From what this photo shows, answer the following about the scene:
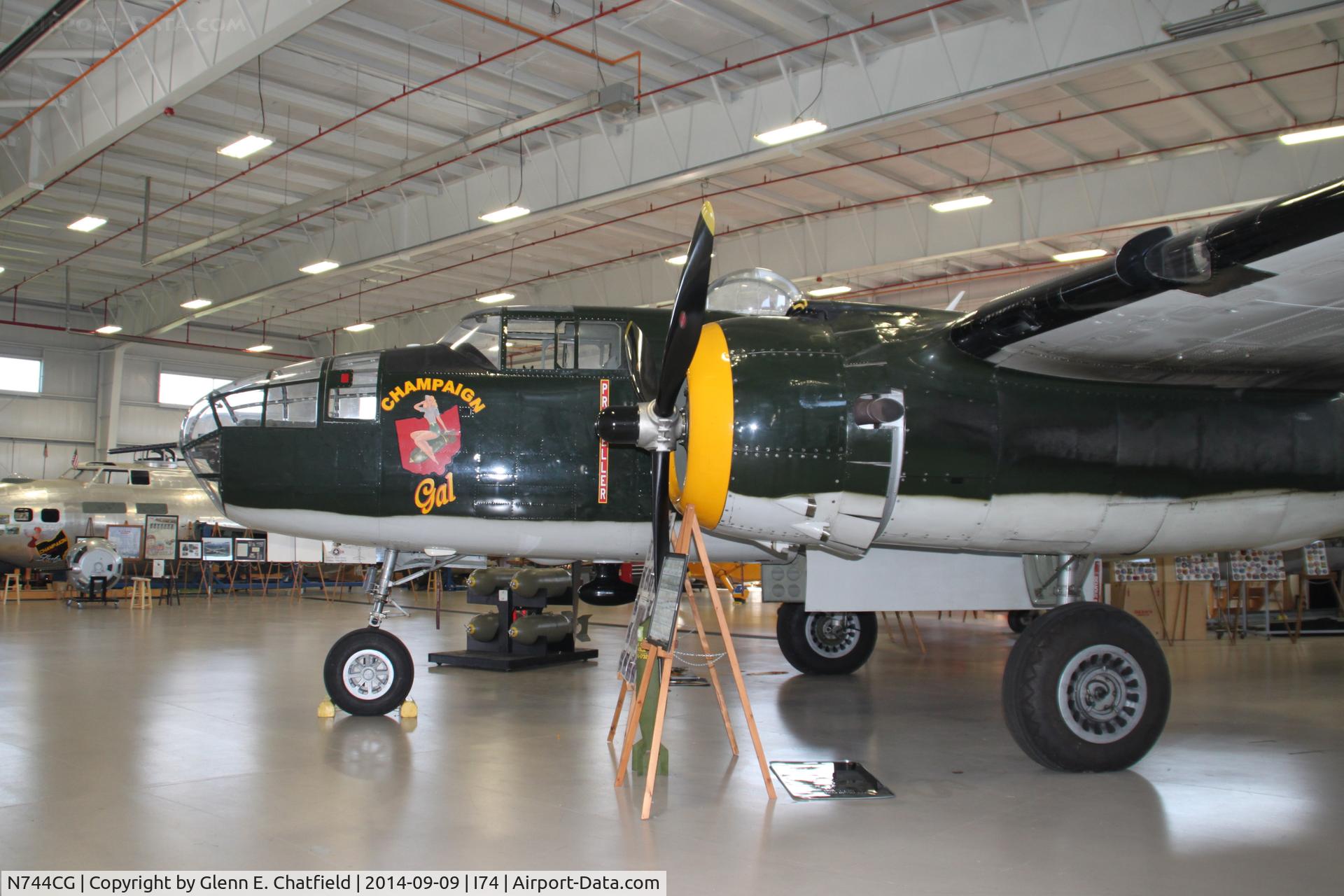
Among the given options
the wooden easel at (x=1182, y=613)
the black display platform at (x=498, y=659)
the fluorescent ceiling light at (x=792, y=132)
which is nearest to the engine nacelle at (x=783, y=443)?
the black display platform at (x=498, y=659)

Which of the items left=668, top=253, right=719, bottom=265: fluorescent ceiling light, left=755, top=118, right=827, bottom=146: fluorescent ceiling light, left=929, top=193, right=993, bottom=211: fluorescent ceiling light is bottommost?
left=755, top=118, right=827, bottom=146: fluorescent ceiling light

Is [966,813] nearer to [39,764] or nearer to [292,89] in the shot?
[39,764]

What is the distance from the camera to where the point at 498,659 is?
1165 centimetres

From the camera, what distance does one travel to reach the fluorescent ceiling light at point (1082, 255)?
73.5 feet

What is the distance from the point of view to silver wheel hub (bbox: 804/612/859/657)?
11586 millimetres

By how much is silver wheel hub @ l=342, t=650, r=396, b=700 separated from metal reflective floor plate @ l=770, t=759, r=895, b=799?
3.43m

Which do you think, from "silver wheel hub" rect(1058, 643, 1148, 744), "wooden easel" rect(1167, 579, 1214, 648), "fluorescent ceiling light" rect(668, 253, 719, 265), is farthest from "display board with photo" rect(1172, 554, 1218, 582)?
"fluorescent ceiling light" rect(668, 253, 719, 265)

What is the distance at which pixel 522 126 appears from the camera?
16.3 m

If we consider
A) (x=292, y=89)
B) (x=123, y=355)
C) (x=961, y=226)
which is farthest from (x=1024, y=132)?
(x=123, y=355)

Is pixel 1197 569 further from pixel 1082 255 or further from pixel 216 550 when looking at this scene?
pixel 216 550

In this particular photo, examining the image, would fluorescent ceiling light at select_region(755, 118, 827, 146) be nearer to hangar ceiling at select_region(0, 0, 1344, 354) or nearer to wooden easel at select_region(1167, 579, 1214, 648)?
hangar ceiling at select_region(0, 0, 1344, 354)

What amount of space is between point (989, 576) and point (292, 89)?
47.8 feet

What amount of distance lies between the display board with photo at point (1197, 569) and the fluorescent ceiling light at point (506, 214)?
494 inches

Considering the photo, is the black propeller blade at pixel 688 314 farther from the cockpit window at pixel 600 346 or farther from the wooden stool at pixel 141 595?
the wooden stool at pixel 141 595
